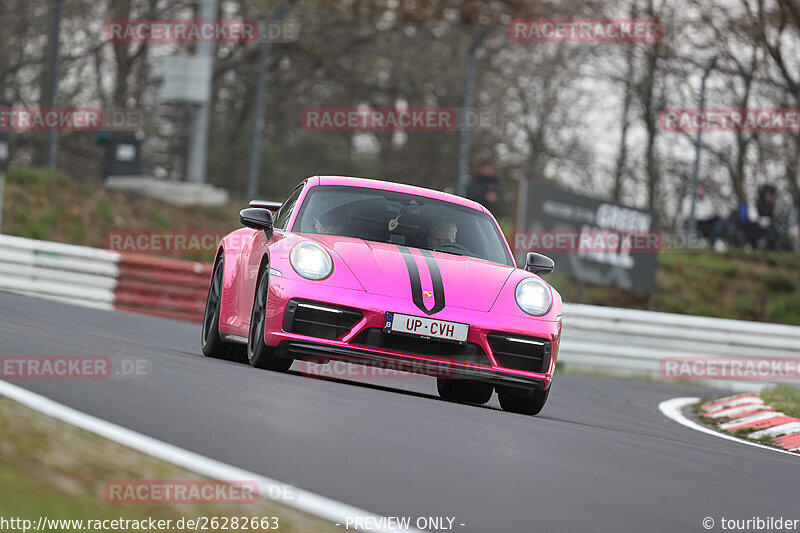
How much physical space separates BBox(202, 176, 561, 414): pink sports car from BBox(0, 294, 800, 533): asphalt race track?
0.23m

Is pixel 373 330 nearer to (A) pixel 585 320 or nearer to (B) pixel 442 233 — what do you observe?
(B) pixel 442 233

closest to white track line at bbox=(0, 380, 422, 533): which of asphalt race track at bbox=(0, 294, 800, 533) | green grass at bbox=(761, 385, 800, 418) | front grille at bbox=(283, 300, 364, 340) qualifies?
asphalt race track at bbox=(0, 294, 800, 533)

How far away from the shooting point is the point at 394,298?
24.3 ft

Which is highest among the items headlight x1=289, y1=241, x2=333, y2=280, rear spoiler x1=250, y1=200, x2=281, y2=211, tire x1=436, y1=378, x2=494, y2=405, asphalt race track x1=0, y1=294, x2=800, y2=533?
rear spoiler x1=250, y1=200, x2=281, y2=211

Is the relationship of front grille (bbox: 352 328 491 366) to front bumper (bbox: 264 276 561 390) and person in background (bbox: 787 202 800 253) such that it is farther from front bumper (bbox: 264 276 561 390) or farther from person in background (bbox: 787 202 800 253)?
person in background (bbox: 787 202 800 253)

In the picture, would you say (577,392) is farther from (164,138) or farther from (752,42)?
(752,42)

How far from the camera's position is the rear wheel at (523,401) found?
797 centimetres

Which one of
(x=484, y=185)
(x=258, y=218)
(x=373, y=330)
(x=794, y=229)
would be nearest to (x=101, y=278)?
→ (x=484, y=185)

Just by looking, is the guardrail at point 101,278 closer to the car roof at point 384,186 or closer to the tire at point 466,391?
the car roof at point 384,186

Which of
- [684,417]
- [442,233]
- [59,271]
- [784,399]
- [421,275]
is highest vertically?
[442,233]

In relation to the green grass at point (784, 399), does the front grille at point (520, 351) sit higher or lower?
higher

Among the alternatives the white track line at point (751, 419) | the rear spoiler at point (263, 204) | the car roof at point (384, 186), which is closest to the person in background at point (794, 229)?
the white track line at point (751, 419)

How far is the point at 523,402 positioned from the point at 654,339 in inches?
317

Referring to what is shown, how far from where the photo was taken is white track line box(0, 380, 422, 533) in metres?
4.01
